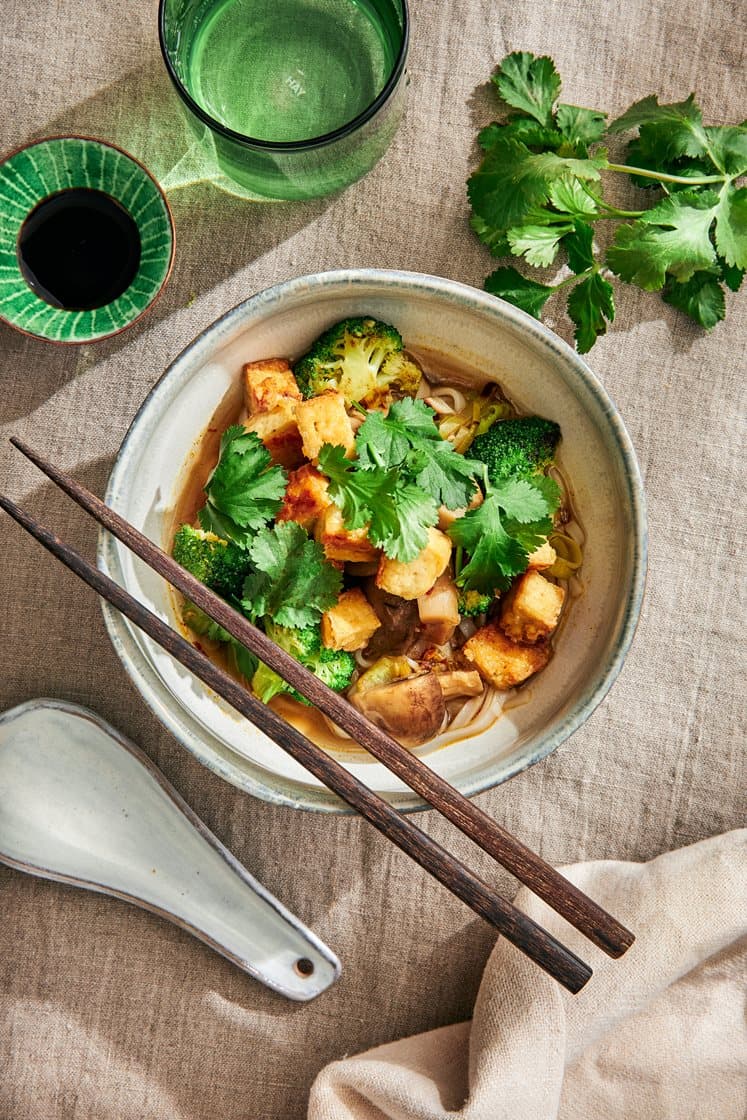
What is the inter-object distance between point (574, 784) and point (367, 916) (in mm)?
A: 512

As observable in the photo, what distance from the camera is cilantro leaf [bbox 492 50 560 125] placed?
71.6 inches

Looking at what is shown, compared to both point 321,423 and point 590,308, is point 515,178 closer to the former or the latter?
point 590,308

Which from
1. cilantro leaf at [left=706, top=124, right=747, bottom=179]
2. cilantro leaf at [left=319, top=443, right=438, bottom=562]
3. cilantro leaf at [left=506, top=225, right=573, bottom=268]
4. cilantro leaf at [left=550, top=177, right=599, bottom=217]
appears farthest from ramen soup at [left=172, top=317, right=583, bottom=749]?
cilantro leaf at [left=706, top=124, right=747, bottom=179]

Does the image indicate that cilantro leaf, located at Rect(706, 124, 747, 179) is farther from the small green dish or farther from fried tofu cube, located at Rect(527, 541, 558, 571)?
A: the small green dish

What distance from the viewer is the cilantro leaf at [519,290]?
1766 mm

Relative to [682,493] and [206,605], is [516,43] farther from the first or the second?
[206,605]

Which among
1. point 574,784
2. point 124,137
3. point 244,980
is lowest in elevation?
point 244,980

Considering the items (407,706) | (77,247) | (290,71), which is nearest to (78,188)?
(77,247)

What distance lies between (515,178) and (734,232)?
42cm

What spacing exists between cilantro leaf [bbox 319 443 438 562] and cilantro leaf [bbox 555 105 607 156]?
2.66 feet

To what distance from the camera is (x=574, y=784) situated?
75.4 inches

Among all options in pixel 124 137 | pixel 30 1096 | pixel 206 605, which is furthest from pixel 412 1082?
pixel 124 137

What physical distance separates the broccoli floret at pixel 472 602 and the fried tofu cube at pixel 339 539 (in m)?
0.18

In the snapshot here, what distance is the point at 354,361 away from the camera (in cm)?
168
